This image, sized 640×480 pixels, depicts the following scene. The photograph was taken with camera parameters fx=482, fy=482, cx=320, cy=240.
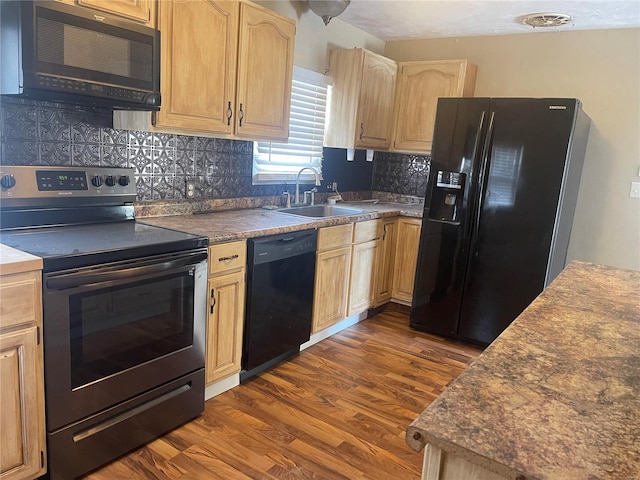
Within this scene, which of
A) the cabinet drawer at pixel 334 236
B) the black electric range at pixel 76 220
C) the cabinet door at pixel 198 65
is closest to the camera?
the black electric range at pixel 76 220

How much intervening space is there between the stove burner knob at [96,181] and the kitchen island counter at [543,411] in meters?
1.90

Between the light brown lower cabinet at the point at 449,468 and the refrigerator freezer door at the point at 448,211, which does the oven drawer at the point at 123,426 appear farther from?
the refrigerator freezer door at the point at 448,211

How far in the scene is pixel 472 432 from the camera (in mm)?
803

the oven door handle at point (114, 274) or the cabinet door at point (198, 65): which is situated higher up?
the cabinet door at point (198, 65)

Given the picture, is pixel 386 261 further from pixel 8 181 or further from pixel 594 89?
pixel 8 181

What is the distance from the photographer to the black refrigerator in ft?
10.2

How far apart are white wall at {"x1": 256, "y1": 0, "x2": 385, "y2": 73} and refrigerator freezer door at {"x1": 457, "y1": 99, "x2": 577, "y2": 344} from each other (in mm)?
1353

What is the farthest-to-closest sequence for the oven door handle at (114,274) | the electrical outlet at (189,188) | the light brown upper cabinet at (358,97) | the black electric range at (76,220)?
the light brown upper cabinet at (358,97) < the electrical outlet at (189,188) < the black electric range at (76,220) < the oven door handle at (114,274)

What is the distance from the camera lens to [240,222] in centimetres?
269

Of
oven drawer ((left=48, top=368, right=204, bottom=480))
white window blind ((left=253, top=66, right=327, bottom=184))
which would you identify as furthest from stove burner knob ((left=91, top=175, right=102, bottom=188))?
white window blind ((left=253, top=66, right=327, bottom=184))

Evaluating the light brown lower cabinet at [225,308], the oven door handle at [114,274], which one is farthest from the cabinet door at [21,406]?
the light brown lower cabinet at [225,308]

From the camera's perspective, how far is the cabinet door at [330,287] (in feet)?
10.3

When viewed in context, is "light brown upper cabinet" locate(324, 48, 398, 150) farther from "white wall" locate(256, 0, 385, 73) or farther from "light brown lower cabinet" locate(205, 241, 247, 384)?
"light brown lower cabinet" locate(205, 241, 247, 384)

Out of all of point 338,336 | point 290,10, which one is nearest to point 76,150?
point 290,10
